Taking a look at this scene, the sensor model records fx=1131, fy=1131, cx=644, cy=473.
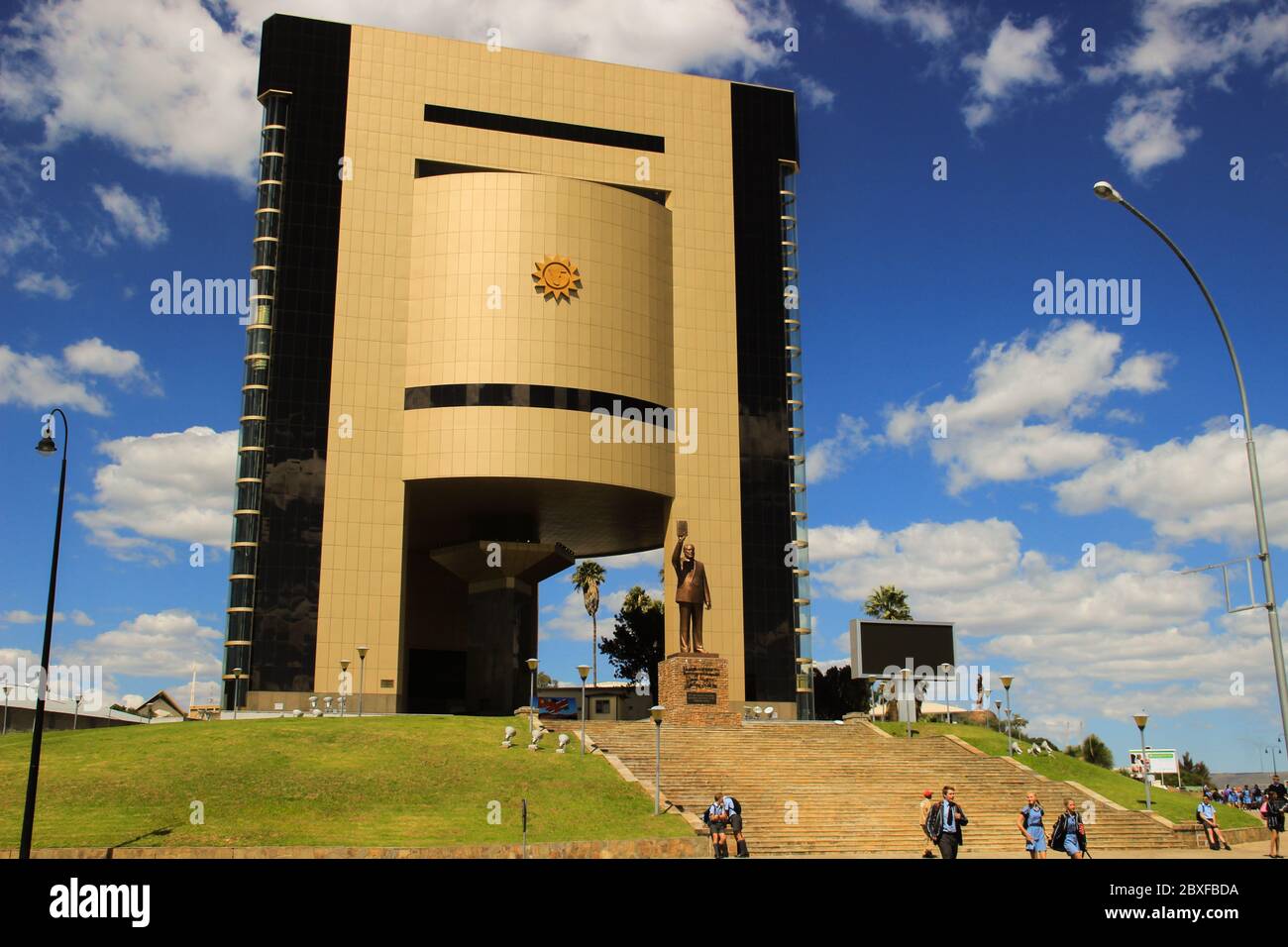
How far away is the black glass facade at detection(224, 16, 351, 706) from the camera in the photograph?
183 feet

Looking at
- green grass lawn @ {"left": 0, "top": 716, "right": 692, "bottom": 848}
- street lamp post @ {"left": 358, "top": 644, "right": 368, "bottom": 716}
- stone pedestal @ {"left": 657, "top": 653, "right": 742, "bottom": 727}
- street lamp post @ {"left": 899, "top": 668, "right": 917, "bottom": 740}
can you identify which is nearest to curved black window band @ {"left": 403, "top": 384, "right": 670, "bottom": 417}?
street lamp post @ {"left": 358, "top": 644, "right": 368, "bottom": 716}

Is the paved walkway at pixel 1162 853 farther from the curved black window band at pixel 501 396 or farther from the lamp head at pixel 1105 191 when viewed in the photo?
the curved black window band at pixel 501 396

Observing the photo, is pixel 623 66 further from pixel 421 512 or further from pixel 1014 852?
pixel 1014 852

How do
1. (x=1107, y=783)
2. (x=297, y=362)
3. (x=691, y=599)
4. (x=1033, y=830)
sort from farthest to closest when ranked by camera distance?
(x=297, y=362), (x=691, y=599), (x=1107, y=783), (x=1033, y=830)

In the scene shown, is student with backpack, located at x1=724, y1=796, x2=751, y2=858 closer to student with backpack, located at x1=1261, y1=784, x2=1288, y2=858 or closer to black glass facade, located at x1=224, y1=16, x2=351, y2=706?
student with backpack, located at x1=1261, y1=784, x2=1288, y2=858

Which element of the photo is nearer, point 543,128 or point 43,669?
point 43,669

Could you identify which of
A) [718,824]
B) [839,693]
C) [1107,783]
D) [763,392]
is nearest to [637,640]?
[839,693]

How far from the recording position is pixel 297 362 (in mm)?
58781

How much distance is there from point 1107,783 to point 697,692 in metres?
17.1

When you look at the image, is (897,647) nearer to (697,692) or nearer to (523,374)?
(697,692)

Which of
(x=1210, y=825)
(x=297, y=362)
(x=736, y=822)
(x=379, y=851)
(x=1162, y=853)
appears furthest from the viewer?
(x=297, y=362)

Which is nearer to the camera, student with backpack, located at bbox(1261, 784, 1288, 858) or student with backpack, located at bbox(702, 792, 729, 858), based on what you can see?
student with backpack, located at bbox(702, 792, 729, 858)

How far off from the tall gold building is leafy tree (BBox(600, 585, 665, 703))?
23.0 metres
